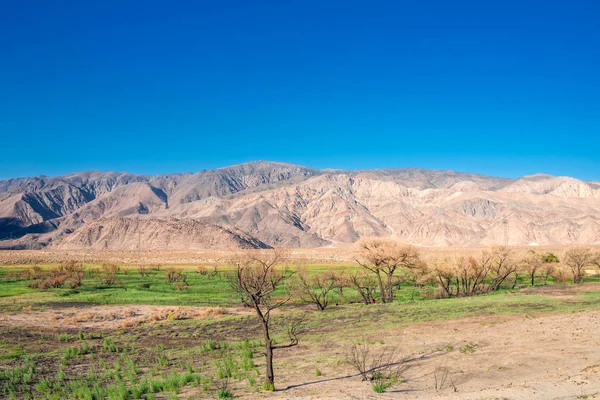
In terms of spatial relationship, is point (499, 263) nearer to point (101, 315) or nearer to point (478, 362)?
point (478, 362)

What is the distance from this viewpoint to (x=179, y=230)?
152375mm

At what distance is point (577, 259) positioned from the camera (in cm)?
5672

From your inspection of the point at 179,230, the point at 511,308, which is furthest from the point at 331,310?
the point at 179,230

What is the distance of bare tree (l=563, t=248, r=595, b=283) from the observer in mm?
55494

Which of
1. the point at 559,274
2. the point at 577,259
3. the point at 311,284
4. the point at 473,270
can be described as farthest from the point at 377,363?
the point at 559,274

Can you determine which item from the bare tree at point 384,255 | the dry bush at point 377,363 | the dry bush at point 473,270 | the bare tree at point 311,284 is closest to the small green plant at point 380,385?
the dry bush at point 377,363

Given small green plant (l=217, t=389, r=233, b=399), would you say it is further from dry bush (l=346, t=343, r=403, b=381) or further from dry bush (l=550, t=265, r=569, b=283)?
dry bush (l=550, t=265, r=569, b=283)

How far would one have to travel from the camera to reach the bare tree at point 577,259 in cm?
5549

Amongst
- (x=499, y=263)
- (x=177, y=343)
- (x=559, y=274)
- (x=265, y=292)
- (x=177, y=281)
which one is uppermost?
(x=265, y=292)

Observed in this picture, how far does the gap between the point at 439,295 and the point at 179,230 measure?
12126cm

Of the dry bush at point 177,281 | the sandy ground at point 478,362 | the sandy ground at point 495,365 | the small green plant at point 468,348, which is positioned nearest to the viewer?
the sandy ground at point 495,365

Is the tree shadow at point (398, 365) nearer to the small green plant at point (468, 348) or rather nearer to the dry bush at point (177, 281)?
the small green plant at point (468, 348)

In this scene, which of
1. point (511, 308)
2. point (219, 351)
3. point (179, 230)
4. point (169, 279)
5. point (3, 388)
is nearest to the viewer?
point (3, 388)

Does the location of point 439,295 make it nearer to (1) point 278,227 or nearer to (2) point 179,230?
(2) point 179,230
